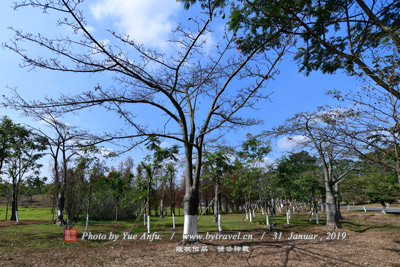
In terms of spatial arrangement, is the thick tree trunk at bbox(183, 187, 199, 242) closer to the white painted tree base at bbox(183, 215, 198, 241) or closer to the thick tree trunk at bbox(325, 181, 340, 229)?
the white painted tree base at bbox(183, 215, 198, 241)

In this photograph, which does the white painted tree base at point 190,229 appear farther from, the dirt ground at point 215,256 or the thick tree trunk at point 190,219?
the dirt ground at point 215,256

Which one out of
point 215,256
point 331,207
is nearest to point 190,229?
point 215,256

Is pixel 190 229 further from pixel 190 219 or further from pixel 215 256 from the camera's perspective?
pixel 215 256

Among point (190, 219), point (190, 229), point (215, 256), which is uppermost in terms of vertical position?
point (190, 219)

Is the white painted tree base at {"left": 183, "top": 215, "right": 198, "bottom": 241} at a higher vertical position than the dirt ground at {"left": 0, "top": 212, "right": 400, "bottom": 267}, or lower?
higher

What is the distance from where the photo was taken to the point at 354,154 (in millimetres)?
4926

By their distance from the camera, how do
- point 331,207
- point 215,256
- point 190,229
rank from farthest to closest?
point 331,207
point 190,229
point 215,256

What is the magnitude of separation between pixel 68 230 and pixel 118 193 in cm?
1077

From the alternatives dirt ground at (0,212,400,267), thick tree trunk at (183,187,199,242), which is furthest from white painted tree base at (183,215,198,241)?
dirt ground at (0,212,400,267)

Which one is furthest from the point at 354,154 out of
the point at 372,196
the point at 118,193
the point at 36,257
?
the point at 372,196

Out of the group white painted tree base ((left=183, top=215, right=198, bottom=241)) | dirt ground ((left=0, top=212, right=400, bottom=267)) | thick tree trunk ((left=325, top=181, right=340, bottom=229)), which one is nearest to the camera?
dirt ground ((left=0, top=212, right=400, bottom=267))

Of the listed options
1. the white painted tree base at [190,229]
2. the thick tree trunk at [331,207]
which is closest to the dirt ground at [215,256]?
the white painted tree base at [190,229]

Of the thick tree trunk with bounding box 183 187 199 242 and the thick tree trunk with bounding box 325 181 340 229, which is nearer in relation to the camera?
the thick tree trunk with bounding box 183 187 199 242

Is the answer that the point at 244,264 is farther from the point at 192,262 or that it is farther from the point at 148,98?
the point at 148,98
